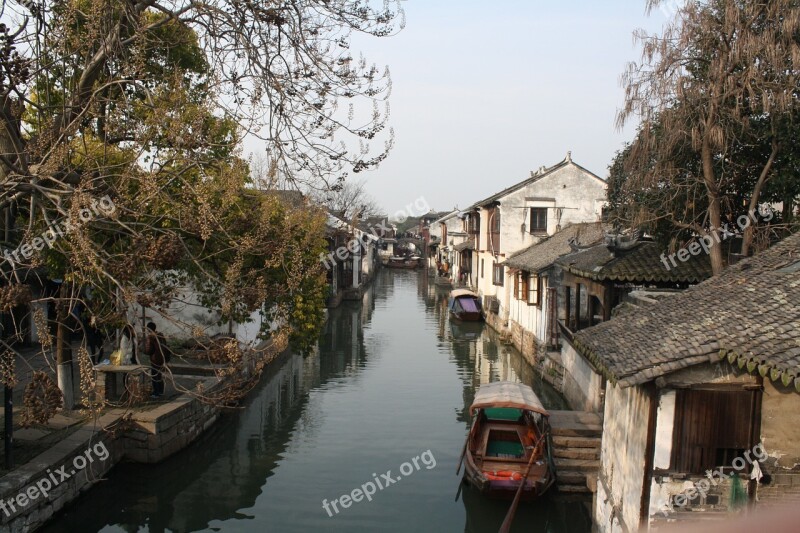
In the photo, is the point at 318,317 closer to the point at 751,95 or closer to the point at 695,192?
the point at 695,192

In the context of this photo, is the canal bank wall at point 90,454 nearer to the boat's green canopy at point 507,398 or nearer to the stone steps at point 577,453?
the boat's green canopy at point 507,398

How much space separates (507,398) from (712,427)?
5783 millimetres

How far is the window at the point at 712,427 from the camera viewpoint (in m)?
7.56

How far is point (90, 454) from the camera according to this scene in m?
11.2

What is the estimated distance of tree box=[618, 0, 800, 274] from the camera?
1225cm

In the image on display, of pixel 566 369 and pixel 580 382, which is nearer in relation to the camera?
pixel 580 382

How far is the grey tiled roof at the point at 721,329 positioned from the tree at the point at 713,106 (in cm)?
345

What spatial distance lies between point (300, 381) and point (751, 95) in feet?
49.6

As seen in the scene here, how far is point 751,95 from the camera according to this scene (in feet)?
40.6

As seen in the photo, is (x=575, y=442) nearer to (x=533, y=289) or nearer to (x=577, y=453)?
(x=577, y=453)

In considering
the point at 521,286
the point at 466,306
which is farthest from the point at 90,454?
the point at 466,306

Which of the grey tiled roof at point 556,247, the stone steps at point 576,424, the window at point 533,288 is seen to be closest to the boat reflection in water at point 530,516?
the stone steps at point 576,424

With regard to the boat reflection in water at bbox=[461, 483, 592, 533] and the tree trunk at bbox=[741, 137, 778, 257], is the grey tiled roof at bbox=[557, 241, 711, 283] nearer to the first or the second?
the tree trunk at bbox=[741, 137, 778, 257]

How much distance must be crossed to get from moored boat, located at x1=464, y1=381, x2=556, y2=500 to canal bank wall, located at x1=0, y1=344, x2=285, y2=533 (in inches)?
197
